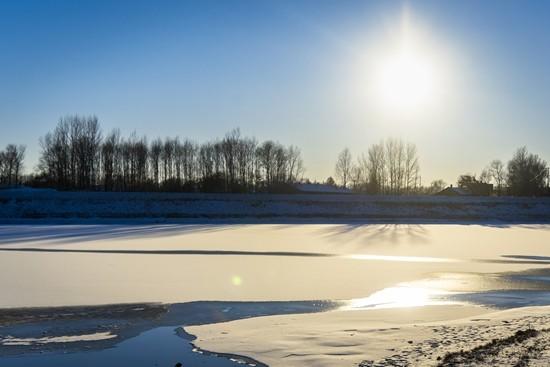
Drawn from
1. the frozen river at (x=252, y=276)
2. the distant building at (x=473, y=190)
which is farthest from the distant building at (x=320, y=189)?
the frozen river at (x=252, y=276)

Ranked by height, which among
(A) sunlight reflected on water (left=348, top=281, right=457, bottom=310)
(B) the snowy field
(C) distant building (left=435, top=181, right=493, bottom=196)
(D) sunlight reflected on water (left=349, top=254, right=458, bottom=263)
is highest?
(C) distant building (left=435, top=181, right=493, bottom=196)

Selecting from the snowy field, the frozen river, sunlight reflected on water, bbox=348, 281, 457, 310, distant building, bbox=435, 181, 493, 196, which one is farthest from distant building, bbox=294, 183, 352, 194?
sunlight reflected on water, bbox=348, 281, 457, 310

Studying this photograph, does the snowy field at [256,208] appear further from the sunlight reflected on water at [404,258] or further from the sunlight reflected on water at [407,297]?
the sunlight reflected on water at [407,297]

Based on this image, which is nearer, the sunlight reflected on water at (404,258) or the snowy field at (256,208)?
the sunlight reflected on water at (404,258)

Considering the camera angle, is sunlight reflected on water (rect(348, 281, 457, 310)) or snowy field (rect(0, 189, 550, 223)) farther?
snowy field (rect(0, 189, 550, 223))

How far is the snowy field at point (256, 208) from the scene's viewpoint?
186 ft

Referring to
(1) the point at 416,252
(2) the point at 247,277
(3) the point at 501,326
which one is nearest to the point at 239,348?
(3) the point at 501,326

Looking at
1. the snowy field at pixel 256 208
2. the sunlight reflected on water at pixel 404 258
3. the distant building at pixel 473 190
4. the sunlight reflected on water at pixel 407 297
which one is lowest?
the sunlight reflected on water at pixel 404 258

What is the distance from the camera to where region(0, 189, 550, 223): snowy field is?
5678cm

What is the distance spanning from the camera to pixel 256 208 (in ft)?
206

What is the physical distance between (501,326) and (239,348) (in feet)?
15.2

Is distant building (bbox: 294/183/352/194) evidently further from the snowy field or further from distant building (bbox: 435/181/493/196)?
the snowy field

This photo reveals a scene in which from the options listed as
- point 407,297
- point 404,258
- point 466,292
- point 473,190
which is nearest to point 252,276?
point 407,297

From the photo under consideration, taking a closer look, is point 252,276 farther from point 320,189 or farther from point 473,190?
point 473,190
